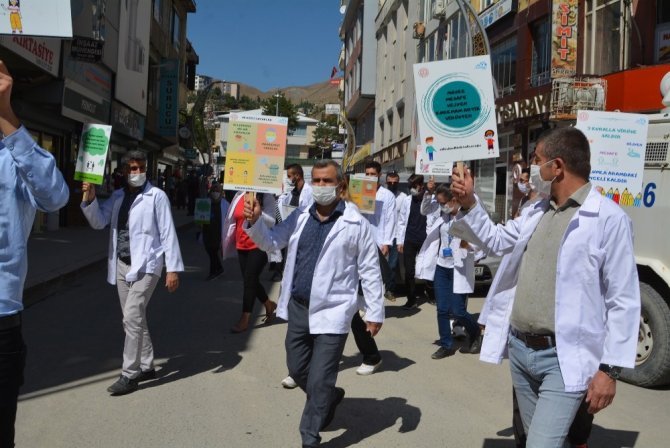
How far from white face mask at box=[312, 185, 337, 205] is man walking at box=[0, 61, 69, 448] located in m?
1.81

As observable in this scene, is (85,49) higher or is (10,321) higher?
(85,49)

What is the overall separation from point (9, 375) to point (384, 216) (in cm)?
660

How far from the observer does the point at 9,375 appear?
296 cm

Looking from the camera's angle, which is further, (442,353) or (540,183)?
(442,353)

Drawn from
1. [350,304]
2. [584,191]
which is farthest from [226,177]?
[584,191]

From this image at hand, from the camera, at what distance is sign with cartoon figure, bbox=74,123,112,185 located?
5344 millimetres

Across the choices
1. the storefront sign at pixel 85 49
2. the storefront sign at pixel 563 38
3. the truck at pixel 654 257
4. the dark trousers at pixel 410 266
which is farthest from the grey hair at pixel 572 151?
the storefront sign at pixel 85 49

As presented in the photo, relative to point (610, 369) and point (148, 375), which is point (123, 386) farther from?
point (610, 369)

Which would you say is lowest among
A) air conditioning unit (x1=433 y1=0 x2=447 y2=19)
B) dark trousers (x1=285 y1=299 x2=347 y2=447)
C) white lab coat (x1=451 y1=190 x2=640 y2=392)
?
dark trousers (x1=285 y1=299 x2=347 y2=447)

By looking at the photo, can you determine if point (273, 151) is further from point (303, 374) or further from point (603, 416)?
point (603, 416)

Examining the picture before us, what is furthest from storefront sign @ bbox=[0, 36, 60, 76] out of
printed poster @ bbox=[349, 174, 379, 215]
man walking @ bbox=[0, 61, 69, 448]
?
man walking @ bbox=[0, 61, 69, 448]

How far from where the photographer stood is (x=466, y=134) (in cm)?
419

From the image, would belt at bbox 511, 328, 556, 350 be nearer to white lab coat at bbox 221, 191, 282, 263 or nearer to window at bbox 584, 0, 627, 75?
white lab coat at bbox 221, 191, 282, 263

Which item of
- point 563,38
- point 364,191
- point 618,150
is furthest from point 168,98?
point 618,150
